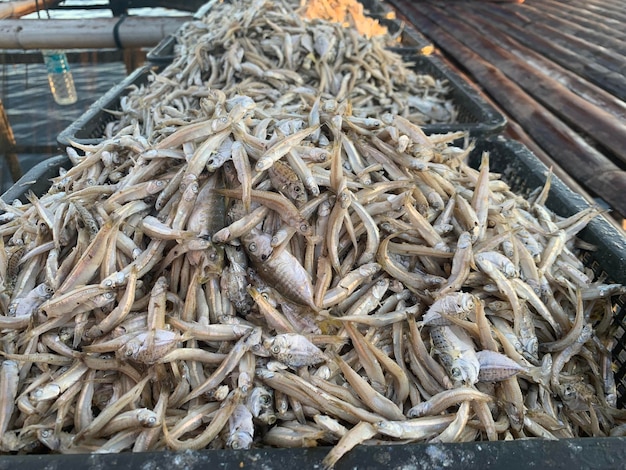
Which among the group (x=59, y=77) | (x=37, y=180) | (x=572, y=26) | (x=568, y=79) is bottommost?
(x=59, y=77)

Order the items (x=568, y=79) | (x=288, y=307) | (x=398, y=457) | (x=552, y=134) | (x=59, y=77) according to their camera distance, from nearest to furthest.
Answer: (x=398, y=457)
(x=288, y=307)
(x=552, y=134)
(x=568, y=79)
(x=59, y=77)

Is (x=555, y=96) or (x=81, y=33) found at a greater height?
(x=555, y=96)

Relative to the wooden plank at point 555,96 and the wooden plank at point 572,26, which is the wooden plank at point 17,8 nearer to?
the wooden plank at point 555,96

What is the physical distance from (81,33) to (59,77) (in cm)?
79

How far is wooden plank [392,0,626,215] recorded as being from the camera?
→ 8.67 feet

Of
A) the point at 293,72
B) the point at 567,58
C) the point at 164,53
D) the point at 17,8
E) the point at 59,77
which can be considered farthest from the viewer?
the point at 17,8

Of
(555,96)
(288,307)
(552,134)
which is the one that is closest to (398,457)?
(288,307)

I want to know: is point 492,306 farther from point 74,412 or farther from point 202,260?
point 74,412

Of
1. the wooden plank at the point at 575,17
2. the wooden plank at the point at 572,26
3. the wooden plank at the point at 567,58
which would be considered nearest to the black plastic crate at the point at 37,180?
the wooden plank at the point at 567,58

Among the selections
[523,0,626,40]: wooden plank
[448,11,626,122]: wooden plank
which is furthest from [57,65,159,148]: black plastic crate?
[523,0,626,40]: wooden plank

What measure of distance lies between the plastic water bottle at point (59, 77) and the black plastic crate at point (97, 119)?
11.2 feet

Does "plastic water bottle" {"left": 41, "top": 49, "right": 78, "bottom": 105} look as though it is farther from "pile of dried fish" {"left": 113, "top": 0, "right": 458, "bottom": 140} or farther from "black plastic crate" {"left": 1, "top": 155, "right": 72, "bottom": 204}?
"black plastic crate" {"left": 1, "top": 155, "right": 72, "bottom": 204}

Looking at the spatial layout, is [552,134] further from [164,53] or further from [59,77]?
[59,77]

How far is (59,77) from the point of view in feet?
22.9
